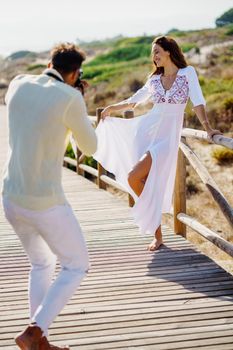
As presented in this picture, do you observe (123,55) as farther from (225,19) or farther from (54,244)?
(54,244)

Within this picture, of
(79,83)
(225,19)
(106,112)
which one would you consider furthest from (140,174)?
(225,19)

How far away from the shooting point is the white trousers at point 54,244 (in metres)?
3.16

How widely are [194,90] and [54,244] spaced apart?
2.43m

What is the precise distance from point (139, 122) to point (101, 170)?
3.53m

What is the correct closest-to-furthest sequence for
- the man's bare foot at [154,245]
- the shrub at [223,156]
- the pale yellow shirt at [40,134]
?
the pale yellow shirt at [40,134] < the man's bare foot at [154,245] < the shrub at [223,156]

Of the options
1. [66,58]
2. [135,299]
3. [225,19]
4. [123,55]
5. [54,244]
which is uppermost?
[66,58]

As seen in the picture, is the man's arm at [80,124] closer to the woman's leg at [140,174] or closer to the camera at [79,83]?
the camera at [79,83]

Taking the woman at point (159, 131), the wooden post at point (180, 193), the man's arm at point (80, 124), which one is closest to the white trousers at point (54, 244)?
the man's arm at point (80, 124)

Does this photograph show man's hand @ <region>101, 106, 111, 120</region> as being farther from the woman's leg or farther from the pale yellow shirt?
the pale yellow shirt

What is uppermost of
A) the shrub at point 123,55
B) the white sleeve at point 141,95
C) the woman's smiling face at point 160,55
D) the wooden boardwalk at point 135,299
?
the woman's smiling face at point 160,55

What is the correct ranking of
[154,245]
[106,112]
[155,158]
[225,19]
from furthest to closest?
[225,19]
[106,112]
[154,245]
[155,158]

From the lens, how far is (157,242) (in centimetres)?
582

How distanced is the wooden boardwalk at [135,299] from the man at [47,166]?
2.11 ft

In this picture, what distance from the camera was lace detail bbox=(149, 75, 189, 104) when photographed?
5.33 meters
